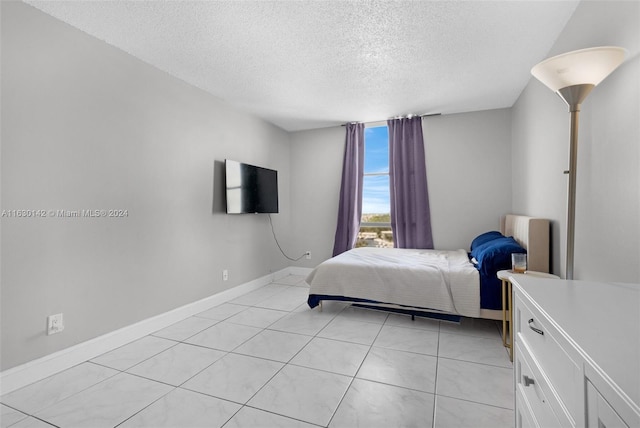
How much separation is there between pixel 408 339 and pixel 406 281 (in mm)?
517

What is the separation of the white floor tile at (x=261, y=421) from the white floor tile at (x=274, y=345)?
559mm

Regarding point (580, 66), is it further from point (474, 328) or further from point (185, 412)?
point (185, 412)

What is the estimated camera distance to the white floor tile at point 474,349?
82.9 inches

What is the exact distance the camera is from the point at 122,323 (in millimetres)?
2436

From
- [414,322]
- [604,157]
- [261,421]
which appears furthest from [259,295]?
[604,157]

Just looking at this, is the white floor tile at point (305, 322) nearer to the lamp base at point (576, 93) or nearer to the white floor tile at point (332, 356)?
the white floor tile at point (332, 356)

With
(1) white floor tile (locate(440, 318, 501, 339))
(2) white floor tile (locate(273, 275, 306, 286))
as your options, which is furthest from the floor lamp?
(2) white floor tile (locate(273, 275, 306, 286))

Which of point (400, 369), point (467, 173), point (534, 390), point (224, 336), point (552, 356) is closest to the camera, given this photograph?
point (552, 356)

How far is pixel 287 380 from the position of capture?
1874mm

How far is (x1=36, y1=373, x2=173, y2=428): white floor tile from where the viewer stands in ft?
5.02

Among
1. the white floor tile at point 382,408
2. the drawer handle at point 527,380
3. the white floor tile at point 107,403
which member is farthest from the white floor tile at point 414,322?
the white floor tile at point 107,403

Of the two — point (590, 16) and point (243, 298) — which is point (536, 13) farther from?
point (243, 298)

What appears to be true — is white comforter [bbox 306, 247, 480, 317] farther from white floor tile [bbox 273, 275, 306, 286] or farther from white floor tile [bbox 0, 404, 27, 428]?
white floor tile [bbox 0, 404, 27, 428]

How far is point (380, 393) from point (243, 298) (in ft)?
7.66
